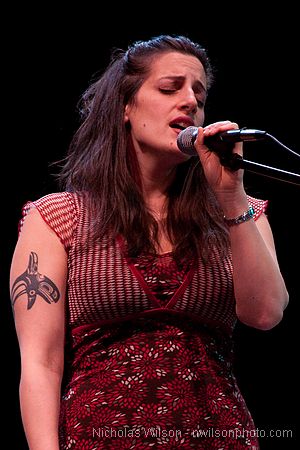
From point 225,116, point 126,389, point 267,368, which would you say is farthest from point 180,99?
point 267,368

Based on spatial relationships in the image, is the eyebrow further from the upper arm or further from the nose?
the upper arm

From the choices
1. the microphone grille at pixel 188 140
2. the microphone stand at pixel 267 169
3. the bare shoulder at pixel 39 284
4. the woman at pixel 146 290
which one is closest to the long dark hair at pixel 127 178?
the woman at pixel 146 290

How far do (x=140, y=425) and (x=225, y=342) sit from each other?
1.05ft

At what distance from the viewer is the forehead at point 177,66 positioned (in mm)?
2107

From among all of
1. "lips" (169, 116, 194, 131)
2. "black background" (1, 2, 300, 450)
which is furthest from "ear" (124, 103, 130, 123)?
"black background" (1, 2, 300, 450)

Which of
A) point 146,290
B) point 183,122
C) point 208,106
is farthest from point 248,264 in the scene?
point 208,106

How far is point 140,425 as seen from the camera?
172 cm

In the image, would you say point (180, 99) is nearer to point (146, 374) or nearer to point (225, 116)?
point (146, 374)

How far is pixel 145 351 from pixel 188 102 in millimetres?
641

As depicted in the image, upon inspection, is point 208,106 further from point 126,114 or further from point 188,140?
point 188,140

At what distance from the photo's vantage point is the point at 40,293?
186 centimetres

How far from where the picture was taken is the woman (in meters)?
1.74

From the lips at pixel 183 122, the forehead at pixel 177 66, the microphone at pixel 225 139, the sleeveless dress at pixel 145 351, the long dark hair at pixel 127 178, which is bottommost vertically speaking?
the sleeveless dress at pixel 145 351

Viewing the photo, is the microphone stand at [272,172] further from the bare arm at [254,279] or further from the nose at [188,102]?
the nose at [188,102]
